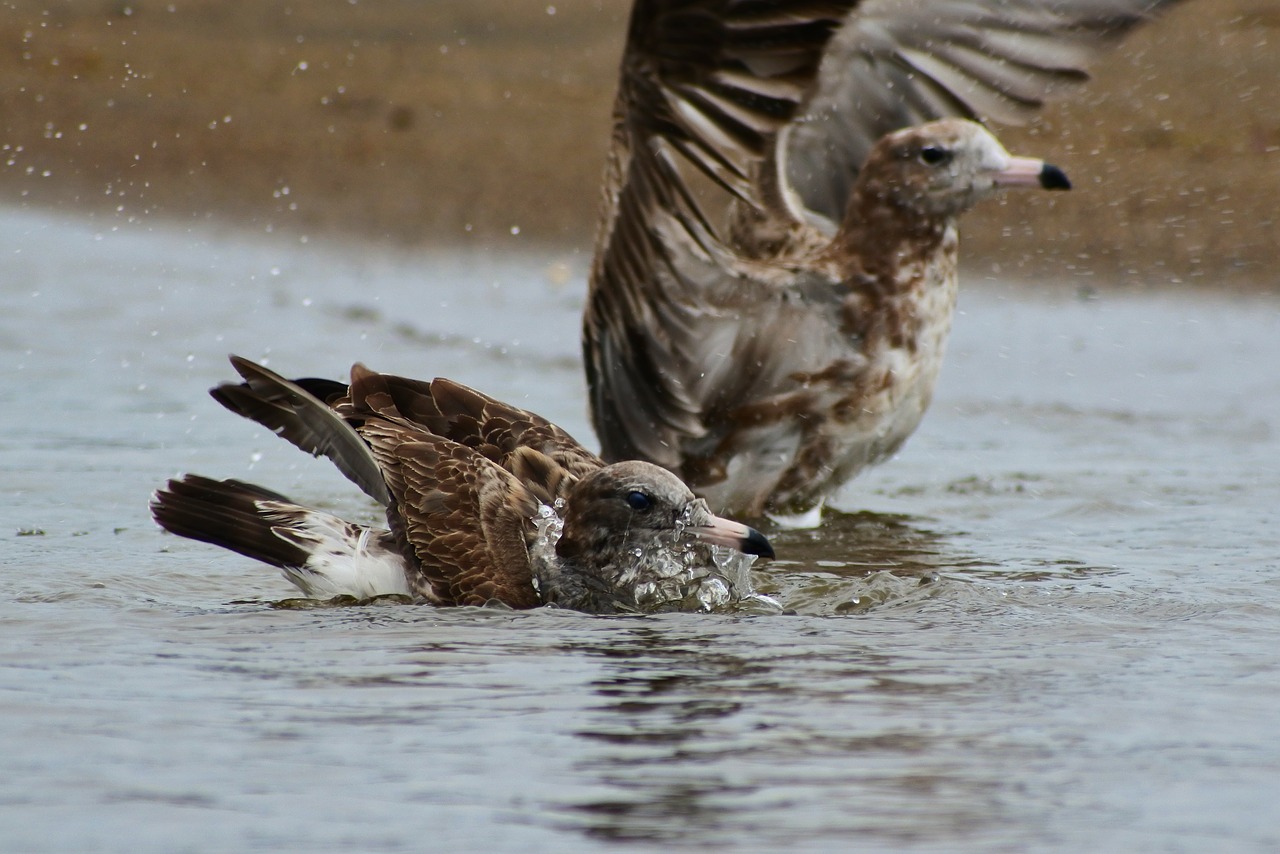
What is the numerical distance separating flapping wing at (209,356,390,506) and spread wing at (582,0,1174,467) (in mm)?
1391

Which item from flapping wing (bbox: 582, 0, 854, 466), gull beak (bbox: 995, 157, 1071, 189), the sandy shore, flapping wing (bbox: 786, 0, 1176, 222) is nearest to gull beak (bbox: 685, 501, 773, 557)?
flapping wing (bbox: 582, 0, 854, 466)

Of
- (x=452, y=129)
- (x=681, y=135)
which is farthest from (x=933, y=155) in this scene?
(x=452, y=129)

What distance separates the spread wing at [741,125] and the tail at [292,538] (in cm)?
143

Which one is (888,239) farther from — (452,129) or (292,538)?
(452,129)

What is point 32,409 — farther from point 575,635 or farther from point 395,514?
point 575,635

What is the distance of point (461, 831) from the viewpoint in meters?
3.27

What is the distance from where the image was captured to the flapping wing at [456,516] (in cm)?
527

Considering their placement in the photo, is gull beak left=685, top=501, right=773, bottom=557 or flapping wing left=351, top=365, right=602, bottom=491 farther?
flapping wing left=351, top=365, right=602, bottom=491

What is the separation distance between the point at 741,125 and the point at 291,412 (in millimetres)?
1808

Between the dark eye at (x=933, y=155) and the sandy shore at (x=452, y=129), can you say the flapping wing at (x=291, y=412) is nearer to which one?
the dark eye at (x=933, y=155)

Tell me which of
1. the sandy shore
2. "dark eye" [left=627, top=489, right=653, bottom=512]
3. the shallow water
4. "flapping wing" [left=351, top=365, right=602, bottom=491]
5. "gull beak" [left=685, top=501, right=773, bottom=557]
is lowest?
the shallow water

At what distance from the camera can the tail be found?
17.7 feet

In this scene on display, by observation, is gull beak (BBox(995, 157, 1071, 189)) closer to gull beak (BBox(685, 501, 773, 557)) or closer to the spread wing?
the spread wing

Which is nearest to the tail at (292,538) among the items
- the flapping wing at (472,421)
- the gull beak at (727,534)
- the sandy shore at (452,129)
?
the flapping wing at (472,421)
